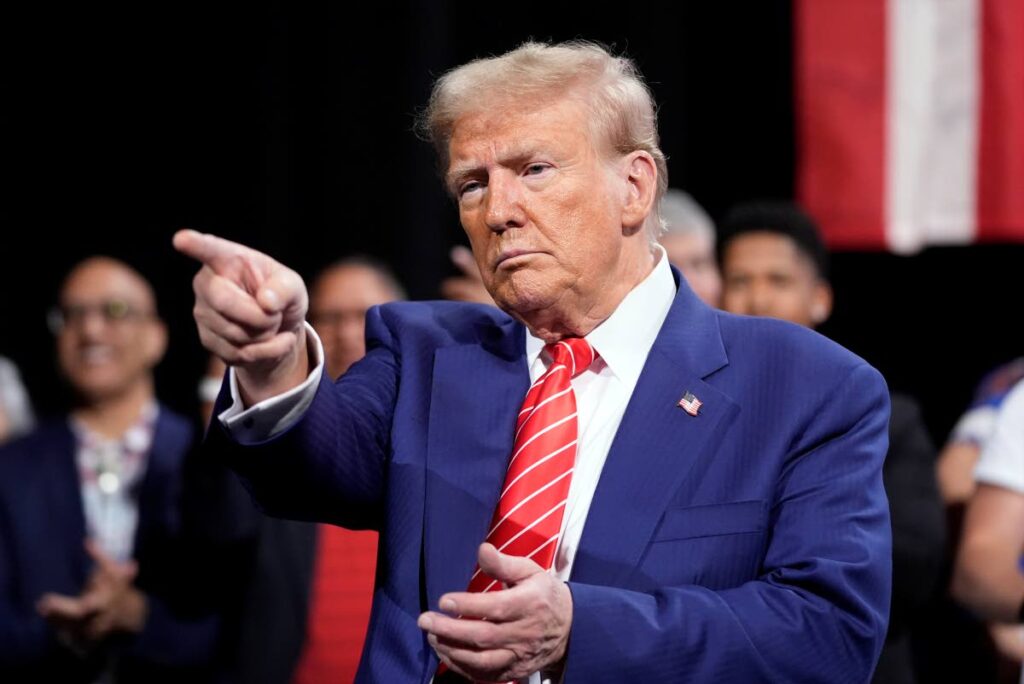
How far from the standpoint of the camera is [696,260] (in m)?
3.55

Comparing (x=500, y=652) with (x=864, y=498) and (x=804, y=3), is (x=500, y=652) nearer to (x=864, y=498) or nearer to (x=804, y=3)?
(x=864, y=498)

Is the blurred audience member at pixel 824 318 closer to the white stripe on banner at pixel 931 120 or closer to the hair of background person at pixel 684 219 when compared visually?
the hair of background person at pixel 684 219

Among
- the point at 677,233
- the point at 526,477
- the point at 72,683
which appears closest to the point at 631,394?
the point at 526,477

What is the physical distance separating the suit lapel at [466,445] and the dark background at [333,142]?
2.28 metres

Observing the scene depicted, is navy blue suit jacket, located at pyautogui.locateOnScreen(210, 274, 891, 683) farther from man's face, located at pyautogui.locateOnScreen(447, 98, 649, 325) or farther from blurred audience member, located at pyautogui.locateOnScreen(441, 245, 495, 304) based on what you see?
blurred audience member, located at pyautogui.locateOnScreen(441, 245, 495, 304)

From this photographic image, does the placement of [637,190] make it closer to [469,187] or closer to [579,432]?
[469,187]

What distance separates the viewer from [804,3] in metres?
4.19

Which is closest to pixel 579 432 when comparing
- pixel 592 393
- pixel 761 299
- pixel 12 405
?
pixel 592 393

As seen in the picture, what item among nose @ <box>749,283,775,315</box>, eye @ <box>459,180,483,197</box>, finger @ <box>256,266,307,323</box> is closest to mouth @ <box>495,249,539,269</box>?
eye @ <box>459,180,483,197</box>

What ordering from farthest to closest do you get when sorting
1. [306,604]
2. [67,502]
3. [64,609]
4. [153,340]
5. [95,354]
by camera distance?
[153,340], [95,354], [67,502], [64,609], [306,604]

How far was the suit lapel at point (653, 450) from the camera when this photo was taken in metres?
1.73

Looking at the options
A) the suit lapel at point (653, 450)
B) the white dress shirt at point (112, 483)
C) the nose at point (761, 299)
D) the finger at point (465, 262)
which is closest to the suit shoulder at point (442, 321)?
the suit lapel at point (653, 450)

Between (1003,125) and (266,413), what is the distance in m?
2.92

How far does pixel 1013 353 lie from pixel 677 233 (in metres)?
1.46
